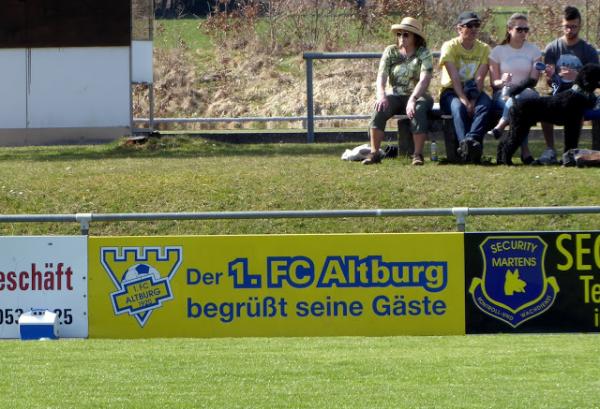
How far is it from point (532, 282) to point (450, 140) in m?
4.60

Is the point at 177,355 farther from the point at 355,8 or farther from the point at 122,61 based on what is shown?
the point at 355,8

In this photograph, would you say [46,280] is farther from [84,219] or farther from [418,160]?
[418,160]

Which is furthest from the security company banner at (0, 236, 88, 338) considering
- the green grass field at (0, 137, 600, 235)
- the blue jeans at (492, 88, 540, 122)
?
the blue jeans at (492, 88, 540, 122)

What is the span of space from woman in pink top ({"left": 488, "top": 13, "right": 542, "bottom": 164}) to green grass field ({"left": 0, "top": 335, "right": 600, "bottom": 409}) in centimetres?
468

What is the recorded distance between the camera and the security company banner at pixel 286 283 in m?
10.6

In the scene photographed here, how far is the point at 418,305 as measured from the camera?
10578mm

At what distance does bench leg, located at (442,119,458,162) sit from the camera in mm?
14719

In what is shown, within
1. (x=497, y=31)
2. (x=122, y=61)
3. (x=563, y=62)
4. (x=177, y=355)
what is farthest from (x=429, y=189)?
(x=497, y=31)

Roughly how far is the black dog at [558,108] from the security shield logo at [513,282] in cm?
397

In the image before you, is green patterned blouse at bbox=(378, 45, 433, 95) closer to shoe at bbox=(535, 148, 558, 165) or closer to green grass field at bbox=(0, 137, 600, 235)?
green grass field at bbox=(0, 137, 600, 235)

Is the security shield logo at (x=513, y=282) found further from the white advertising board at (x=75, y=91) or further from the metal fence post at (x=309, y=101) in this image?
the white advertising board at (x=75, y=91)

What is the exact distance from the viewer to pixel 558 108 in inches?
561

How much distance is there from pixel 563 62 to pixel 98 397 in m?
8.42

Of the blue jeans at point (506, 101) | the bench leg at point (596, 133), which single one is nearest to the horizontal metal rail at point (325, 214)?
the blue jeans at point (506, 101)
